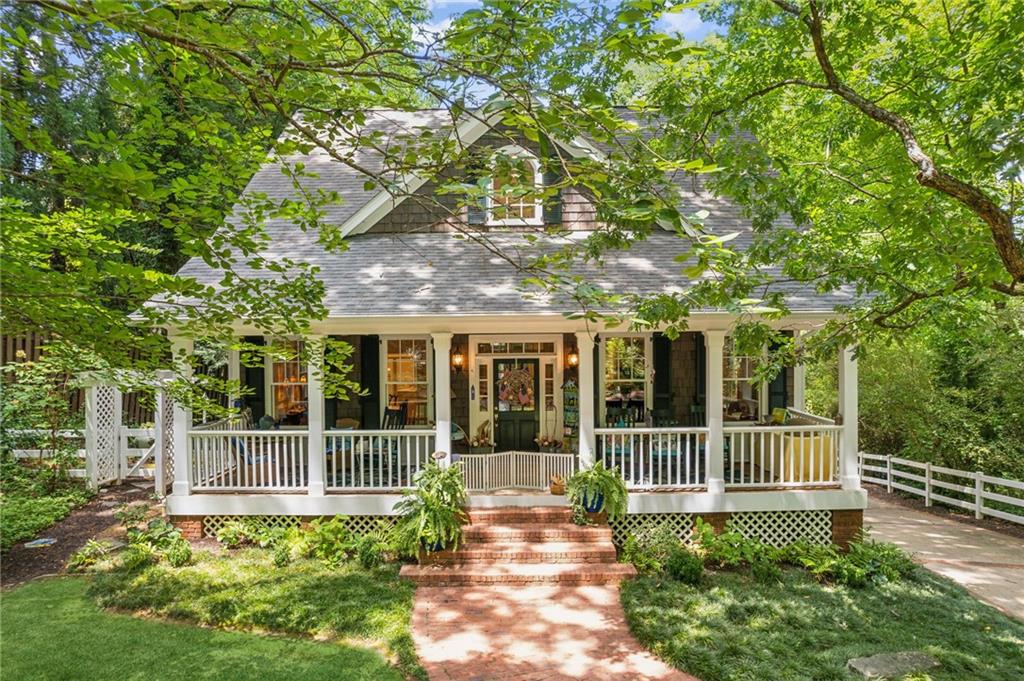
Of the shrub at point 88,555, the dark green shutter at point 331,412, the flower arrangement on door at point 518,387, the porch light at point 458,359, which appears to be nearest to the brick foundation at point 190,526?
the shrub at point 88,555

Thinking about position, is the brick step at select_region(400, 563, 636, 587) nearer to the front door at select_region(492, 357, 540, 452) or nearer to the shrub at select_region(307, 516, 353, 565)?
the shrub at select_region(307, 516, 353, 565)

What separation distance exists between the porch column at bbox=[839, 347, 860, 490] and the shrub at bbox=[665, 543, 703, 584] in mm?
2926

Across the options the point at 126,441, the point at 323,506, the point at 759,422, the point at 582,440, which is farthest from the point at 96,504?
the point at 759,422

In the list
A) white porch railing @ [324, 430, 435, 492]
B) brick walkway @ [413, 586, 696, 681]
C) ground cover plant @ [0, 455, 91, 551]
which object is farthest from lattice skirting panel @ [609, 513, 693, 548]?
ground cover plant @ [0, 455, 91, 551]

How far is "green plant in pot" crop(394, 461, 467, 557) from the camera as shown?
7539 mm

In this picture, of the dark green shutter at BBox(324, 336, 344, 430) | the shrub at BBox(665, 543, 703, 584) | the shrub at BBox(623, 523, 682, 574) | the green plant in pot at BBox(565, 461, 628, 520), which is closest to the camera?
the shrub at BBox(665, 543, 703, 584)

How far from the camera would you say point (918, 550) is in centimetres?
942

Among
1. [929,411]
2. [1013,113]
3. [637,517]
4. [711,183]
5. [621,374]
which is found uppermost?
[1013,113]

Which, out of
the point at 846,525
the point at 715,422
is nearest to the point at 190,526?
the point at 715,422

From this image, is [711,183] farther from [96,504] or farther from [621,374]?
[96,504]

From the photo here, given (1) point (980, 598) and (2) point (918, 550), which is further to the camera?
(2) point (918, 550)

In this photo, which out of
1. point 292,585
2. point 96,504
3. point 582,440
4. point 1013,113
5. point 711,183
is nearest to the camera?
point 1013,113

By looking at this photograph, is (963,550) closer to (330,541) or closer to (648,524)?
(648,524)

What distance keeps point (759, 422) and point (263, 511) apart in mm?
8954
